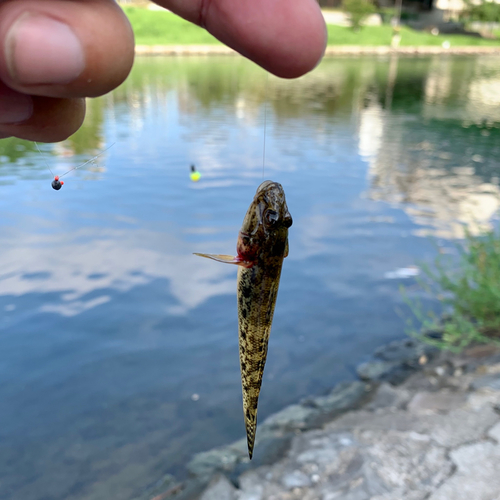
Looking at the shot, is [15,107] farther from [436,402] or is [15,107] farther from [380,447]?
[436,402]

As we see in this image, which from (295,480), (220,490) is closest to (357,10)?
(295,480)

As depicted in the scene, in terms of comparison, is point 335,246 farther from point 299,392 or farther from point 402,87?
point 402,87

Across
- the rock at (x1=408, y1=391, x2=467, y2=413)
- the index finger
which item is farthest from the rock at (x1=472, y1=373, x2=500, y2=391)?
the index finger

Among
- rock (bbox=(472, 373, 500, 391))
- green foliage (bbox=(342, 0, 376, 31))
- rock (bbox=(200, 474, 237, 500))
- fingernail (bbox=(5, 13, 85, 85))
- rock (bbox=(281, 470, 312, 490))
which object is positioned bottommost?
rock (bbox=(200, 474, 237, 500))

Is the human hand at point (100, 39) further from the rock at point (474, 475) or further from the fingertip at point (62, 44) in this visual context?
the rock at point (474, 475)

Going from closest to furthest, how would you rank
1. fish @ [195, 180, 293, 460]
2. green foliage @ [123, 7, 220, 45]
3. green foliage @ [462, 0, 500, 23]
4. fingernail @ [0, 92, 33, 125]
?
fingernail @ [0, 92, 33, 125] < fish @ [195, 180, 293, 460] < green foliage @ [123, 7, 220, 45] < green foliage @ [462, 0, 500, 23]

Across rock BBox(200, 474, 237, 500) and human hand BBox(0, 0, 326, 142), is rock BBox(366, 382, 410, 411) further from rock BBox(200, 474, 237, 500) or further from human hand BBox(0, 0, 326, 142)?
human hand BBox(0, 0, 326, 142)

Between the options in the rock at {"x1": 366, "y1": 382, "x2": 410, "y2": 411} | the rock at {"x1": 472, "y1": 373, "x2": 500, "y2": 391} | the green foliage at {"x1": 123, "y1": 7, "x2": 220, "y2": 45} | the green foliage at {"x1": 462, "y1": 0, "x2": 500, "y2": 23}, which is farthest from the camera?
the green foliage at {"x1": 462, "y1": 0, "x2": 500, "y2": 23}
